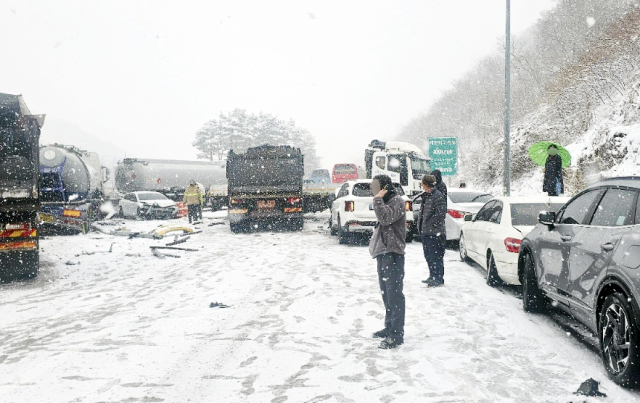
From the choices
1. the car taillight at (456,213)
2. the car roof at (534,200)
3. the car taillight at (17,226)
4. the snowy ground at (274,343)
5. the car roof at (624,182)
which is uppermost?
the car roof at (624,182)

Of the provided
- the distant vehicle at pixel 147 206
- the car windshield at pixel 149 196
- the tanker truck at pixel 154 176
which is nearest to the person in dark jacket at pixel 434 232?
the distant vehicle at pixel 147 206

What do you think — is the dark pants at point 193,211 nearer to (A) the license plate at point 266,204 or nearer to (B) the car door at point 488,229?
(A) the license plate at point 266,204

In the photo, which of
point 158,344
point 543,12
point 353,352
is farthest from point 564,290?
point 543,12

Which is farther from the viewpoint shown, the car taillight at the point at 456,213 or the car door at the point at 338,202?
the car door at the point at 338,202

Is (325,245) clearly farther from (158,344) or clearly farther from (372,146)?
(372,146)

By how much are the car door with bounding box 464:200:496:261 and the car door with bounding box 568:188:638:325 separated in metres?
3.78

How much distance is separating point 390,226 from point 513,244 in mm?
2777

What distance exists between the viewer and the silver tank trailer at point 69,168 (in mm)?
17562

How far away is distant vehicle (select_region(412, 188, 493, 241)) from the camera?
1207 cm

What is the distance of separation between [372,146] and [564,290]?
793 inches

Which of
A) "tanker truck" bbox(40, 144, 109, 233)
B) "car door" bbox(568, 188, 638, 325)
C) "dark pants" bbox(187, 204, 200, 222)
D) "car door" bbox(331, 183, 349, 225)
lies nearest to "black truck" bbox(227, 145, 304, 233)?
"car door" bbox(331, 183, 349, 225)

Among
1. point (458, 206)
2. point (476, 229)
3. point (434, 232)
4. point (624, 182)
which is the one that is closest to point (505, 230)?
point (434, 232)

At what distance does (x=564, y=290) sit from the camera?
5.12 meters

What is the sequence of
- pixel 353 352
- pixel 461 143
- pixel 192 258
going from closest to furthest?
pixel 353 352, pixel 192 258, pixel 461 143
